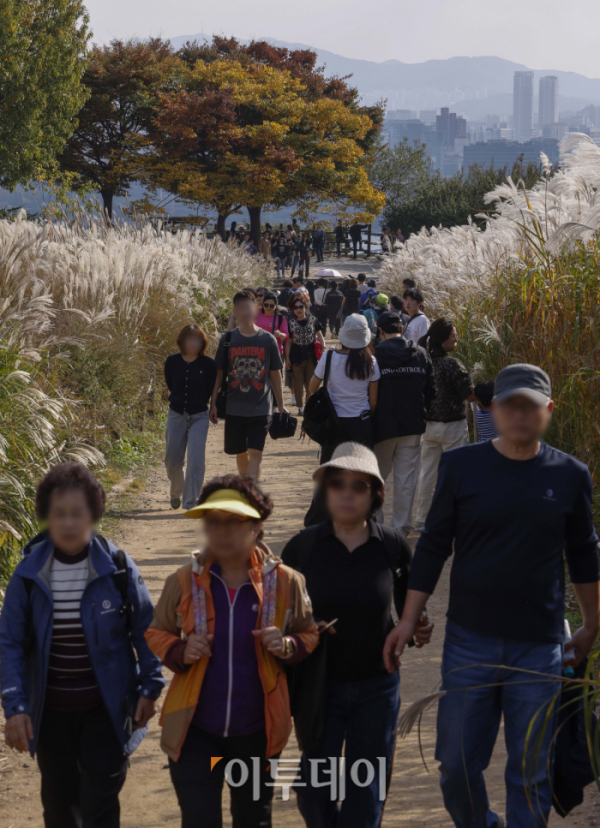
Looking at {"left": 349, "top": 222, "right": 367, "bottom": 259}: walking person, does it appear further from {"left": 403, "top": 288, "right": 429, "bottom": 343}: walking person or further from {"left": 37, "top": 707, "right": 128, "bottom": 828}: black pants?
{"left": 37, "top": 707, "right": 128, "bottom": 828}: black pants

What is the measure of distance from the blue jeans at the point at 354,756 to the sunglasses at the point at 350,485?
641mm

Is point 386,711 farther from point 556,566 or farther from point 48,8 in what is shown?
point 48,8

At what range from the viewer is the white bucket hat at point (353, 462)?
2.98 m

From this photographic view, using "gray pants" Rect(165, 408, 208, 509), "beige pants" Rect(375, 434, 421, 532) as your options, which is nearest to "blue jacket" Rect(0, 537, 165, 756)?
"beige pants" Rect(375, 434, 421, 532)

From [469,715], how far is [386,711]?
0.91 ft

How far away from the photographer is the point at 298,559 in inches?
119

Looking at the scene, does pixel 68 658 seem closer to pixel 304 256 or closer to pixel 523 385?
pixel 523 385

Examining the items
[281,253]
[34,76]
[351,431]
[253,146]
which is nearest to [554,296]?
[351,431]

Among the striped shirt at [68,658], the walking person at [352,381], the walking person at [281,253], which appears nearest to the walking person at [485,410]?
the walking person at [352,381]

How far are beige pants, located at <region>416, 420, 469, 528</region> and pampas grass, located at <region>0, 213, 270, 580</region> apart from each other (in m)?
2.71

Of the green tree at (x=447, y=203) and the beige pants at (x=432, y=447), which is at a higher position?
the green tree at (x=447, y=203)

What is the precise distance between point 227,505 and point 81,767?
1.02m

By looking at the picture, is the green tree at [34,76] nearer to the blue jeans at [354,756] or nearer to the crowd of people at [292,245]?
the crowd of people at [292,245]

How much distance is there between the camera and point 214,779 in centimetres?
267
